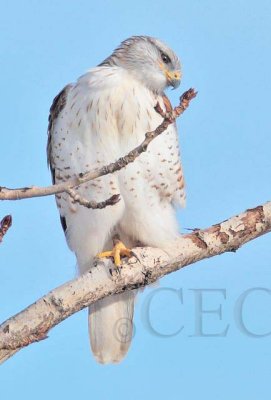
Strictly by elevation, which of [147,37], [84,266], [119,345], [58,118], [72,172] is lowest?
[119,345]

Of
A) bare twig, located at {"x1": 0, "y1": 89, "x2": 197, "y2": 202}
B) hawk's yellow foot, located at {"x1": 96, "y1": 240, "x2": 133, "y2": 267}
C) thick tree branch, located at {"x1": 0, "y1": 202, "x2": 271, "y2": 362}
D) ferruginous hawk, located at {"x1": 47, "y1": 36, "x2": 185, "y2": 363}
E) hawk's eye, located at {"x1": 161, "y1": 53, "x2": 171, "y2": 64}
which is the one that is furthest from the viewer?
hawk's eye, located at {"x1": 161, "y1": 53, "x2": 171, "y2": 64}

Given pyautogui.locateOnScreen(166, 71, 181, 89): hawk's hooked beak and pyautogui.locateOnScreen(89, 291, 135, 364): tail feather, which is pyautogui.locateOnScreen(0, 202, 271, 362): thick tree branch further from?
pyautogui.locateOnScreen(166, 71, 181, 89): hawk's hooked beak

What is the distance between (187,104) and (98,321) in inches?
110

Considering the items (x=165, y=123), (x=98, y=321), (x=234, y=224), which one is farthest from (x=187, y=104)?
(x=98, y=321)

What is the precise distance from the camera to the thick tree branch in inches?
177

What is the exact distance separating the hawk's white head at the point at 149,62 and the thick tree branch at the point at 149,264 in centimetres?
141

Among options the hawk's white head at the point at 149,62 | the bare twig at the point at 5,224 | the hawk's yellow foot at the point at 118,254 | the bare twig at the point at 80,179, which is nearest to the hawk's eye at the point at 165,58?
the hawk's white head at the point at 149,62

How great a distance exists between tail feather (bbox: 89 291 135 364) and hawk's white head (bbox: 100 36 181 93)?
1467 mm

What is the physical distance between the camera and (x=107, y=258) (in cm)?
532

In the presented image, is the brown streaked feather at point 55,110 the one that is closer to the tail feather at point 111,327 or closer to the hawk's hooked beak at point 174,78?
the hawk's hooked beak at point 174,78

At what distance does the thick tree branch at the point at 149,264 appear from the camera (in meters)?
4.50

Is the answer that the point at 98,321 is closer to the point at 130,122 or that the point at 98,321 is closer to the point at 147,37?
the point at 130,122

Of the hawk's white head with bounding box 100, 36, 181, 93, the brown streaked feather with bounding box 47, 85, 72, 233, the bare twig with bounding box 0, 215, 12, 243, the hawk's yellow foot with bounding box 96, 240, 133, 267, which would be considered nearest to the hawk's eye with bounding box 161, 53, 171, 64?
the hawk's white head with bounding box 100, 36, 181, 93

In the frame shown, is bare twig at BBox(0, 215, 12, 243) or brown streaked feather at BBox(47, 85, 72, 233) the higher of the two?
brown streaked feather at BBox(47, 85, 72, 233)
